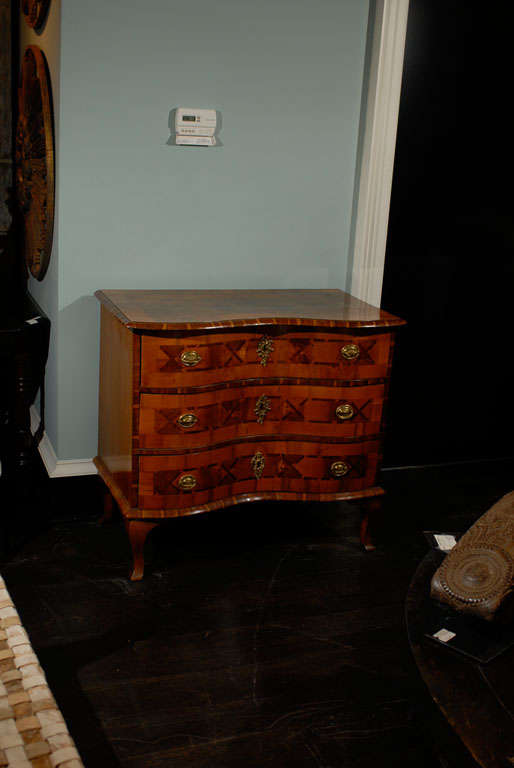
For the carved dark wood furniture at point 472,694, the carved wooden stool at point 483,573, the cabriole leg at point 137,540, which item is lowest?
the cabriole leg at point 137,540

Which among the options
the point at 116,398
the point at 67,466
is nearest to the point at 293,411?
the point at 116,398

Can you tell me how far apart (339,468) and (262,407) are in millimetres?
425

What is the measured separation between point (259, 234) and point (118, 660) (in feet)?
6.29

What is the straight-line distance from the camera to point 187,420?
9.87 feet

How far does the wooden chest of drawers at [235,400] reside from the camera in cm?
296

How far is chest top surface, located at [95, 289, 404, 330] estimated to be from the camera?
2945mm

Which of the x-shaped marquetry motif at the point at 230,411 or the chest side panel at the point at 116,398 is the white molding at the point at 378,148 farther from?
the chest side panel at the point at 116,398

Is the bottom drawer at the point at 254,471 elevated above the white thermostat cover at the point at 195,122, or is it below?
below

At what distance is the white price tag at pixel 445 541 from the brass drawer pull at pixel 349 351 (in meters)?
0.94

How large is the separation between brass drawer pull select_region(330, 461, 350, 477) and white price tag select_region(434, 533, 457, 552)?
3.00ft

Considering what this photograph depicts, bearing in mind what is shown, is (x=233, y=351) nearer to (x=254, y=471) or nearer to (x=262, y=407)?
(x=262, y=407)

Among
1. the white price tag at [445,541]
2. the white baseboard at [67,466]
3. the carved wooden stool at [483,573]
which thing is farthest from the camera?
the white baseboard at [67,466]

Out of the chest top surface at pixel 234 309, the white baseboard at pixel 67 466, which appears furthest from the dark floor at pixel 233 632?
the chest top surface at pixel 234 309

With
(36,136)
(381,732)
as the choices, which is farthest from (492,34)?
(381,732)
